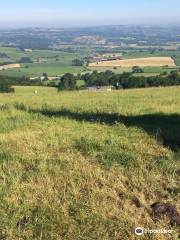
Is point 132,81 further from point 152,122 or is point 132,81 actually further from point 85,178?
point 85,178

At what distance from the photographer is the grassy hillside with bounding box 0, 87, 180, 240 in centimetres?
561

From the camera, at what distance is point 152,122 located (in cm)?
1252

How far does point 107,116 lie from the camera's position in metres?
A: 13.5

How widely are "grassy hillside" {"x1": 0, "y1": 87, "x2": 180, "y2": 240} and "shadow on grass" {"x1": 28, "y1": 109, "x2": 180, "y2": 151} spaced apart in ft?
0.13

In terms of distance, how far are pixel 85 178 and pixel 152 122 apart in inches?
225

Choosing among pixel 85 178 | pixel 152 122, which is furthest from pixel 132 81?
pixel 85 178

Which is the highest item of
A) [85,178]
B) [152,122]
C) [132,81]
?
[85,178]

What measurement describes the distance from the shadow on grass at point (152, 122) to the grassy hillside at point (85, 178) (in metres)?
0.04

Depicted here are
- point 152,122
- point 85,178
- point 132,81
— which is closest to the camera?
point 85,178

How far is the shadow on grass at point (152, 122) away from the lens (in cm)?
968

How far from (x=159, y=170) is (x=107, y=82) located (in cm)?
4784

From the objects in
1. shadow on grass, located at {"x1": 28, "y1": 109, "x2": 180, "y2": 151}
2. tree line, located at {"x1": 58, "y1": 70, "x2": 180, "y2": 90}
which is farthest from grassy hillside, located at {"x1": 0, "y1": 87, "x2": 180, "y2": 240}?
tree line, located at {"x1": 58, "y1": 70, "x2": 180, "y2": 90}

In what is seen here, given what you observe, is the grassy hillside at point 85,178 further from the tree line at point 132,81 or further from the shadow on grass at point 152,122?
the tree line at point 132,81

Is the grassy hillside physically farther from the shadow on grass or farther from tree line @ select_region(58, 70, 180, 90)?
tree line @ select_region(58, 70, 180, 90)
